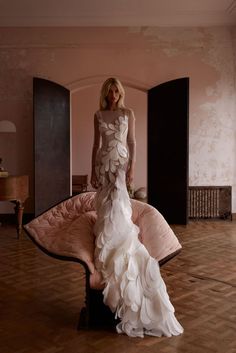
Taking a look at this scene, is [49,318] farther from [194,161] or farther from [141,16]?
[141,16]

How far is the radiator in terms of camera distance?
8.14m

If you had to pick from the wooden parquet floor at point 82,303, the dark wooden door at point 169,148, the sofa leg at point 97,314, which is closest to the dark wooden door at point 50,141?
the dark wooden door at point 169,148

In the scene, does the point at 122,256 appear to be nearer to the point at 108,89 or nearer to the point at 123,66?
the point at 108,89

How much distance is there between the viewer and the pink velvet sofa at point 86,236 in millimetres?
3336

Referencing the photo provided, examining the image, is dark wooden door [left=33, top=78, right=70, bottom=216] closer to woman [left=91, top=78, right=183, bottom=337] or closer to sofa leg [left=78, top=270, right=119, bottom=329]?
woman [left=91, top=78, right=183, bottom=337]

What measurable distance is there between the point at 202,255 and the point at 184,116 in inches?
114

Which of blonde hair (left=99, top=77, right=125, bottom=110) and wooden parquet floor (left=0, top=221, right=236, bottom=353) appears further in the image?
blonde hair (left=99, top=77, right=125, bottom=110)

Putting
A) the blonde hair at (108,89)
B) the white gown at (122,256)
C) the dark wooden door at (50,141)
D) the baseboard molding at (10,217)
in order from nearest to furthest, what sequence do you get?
the white gown at (122,256)
the blonde hair at (108,89)
the dark wooden door at (50,141)
the baseboard molding at (10,217)

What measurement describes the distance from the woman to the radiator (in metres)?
4.64

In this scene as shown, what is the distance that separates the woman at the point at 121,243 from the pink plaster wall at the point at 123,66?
4508 mm

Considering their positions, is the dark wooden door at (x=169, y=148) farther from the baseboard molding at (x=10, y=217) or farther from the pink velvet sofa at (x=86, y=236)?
the pink velvet sofa at (x=86, y=236)

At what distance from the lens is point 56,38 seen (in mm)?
7922

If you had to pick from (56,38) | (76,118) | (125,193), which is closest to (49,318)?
(125,193)

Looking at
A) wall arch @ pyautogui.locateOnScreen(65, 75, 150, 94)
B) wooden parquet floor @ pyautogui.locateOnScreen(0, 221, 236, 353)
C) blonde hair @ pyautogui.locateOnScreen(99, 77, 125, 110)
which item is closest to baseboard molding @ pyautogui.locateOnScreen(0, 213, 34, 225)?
wooden parquet floor @ pyautogui.locateOnScreen(0, 221, 236, 353)
